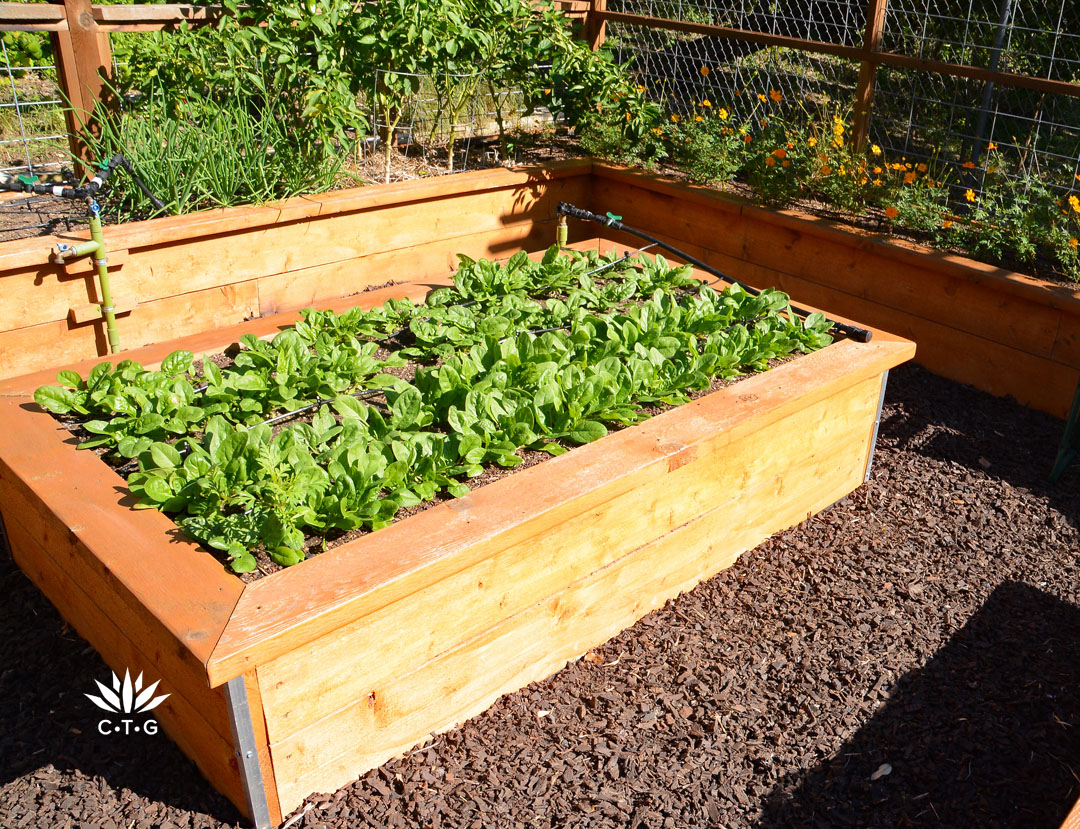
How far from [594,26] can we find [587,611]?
4818mm

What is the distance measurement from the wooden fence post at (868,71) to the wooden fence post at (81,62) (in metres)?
3.62

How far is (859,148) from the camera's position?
16.5 feet

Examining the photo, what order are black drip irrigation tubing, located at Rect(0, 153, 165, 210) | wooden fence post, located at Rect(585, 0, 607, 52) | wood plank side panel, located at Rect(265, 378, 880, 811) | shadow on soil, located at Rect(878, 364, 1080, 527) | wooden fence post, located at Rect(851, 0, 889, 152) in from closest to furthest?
wood plank side panel, located at Rect(265, 378, 880, 811) < shadow on soil, located at Rect(878, 364, 1080, 527) < black drip irrigation tubing, located at Rect(0, 153, 165, 210) < wooden fence post, located at Rect(851, 0, 889, 152) < wooden fence post, located at Rect(585, 0, 607, 52)

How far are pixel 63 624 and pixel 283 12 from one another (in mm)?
3111

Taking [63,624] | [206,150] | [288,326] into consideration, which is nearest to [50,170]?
[206,150]

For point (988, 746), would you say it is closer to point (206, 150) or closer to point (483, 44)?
point (206, 150)

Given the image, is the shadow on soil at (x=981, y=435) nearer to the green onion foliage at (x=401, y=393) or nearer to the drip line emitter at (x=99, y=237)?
the green onion foliage at (x=401, y=393)

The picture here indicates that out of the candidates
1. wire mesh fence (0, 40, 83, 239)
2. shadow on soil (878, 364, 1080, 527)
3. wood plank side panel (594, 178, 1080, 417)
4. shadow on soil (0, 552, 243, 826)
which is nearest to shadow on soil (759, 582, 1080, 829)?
shadow on soil (878, 364, 1080, 527)

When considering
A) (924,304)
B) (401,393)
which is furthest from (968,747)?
(924,304)

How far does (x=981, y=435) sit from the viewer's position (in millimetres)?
3846

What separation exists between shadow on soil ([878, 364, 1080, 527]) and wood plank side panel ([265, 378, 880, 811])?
1.69 feet

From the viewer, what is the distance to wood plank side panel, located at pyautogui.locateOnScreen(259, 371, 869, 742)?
193cm

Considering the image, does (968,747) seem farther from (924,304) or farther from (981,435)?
(924,304)

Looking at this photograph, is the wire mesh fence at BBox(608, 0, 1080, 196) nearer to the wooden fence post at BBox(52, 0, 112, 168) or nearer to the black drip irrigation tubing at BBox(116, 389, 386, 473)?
the wooden fence post at BBox(52, 0, 112, 168)
